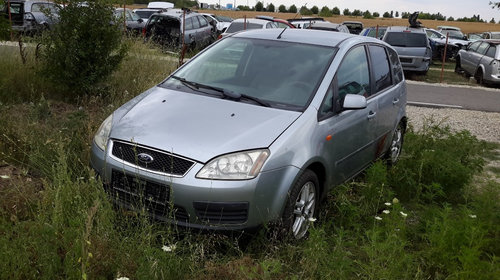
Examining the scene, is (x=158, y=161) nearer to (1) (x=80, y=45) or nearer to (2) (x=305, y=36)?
(2) (x=305, y=36)

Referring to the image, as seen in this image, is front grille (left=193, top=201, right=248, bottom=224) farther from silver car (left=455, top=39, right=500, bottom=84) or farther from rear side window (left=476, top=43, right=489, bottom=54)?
rear side window (left=476, top=43, right=489, bottom=54)

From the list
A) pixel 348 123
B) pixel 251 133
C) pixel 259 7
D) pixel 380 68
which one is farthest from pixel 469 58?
pixel 259 7

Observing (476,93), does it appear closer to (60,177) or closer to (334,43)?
(334,43)

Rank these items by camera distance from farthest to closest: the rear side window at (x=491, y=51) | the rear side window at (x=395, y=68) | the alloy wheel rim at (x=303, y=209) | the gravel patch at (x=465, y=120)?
the rear side window at (x=491, y=51) < the gravel patch at (x=465, y=120) < the rear side window at (x=395, y=68) < the alloy wheel rim at (x=303, y=209)

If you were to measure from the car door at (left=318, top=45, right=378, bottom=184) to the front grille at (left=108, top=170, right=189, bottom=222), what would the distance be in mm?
1378

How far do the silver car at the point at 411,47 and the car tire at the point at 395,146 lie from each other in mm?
11621

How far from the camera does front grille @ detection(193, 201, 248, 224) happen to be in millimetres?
3496

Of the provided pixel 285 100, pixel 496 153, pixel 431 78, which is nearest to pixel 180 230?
pixel 285 100

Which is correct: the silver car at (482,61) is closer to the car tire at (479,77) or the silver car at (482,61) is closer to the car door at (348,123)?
the car tire at (479,77)

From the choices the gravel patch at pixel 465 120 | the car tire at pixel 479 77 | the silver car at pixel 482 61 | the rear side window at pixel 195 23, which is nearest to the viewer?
the gravel patch at pixel 465 120

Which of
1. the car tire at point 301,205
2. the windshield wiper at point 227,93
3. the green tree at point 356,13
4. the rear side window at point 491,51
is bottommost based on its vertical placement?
the car tire at point 301,205

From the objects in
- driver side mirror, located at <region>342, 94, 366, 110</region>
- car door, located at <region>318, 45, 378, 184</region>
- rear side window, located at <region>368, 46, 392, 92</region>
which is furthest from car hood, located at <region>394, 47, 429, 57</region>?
driver side mirror, located at <region>342, 94, 366, 110</region>

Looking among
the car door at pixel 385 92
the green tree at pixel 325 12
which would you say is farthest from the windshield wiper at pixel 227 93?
the green tree at pixel 325 12

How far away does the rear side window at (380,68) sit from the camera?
5.56 metres
